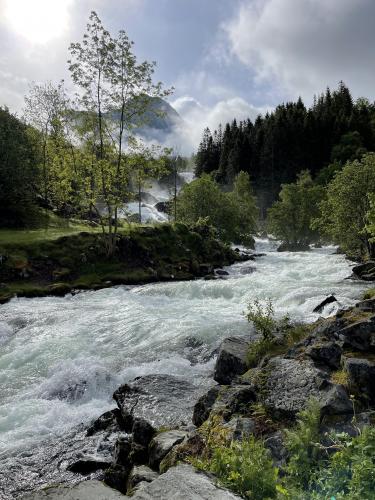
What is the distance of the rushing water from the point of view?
11844mm

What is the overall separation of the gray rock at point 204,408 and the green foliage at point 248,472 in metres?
3.26

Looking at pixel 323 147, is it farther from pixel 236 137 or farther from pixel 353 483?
pixel 353 483

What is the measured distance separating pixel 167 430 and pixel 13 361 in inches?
370

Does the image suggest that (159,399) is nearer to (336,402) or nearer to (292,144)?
(336,402)

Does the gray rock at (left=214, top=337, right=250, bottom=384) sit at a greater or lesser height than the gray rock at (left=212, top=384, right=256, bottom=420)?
lesser

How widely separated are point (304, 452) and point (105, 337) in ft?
45.3

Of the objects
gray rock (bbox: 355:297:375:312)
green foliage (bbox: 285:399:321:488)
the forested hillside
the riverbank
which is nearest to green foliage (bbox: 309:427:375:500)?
green foliage (bbox: 285:399:321:488)

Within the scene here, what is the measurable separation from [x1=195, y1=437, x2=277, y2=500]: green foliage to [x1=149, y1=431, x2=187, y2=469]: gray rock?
2.41 meters

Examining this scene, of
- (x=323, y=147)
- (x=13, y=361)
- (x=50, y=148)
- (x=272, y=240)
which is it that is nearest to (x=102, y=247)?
(x=13, y=361)

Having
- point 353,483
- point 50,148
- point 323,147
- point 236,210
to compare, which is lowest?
point 353,483

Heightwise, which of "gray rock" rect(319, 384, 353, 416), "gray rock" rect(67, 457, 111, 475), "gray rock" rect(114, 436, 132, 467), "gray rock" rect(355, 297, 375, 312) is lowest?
"gray rock" rect(67, 457, 111, 475)

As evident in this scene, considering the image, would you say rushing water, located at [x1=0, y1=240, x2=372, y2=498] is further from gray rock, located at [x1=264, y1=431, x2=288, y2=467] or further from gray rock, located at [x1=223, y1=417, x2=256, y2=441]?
gray rock, located at [x1=264, y1=431, x2=288, y2=467]

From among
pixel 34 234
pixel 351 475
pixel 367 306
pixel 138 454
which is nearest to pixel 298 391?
pixel 351 475

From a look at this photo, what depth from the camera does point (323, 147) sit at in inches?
4520
